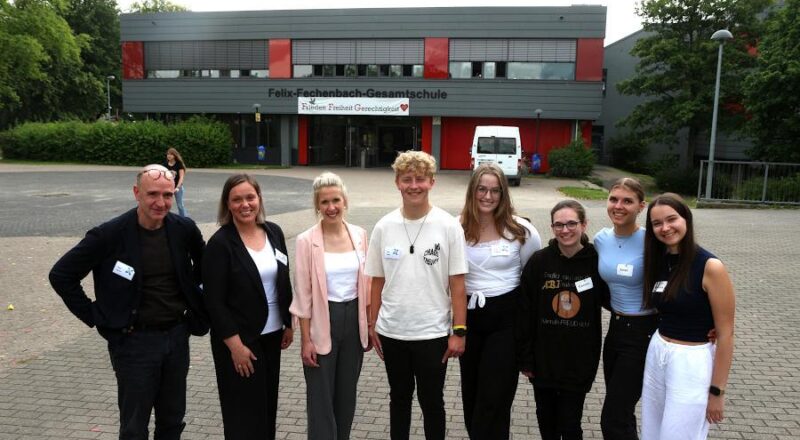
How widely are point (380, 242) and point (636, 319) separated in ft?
4.84

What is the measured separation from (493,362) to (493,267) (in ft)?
1.78

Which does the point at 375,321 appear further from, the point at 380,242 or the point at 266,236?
the point at 266,236

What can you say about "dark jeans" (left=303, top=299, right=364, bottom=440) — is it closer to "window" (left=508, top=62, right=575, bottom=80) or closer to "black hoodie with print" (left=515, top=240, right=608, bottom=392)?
"black hoodie with print" (left=515, top=240, right=608, bottom=392)

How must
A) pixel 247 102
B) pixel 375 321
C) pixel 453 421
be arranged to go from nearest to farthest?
pixel 375 321
pixel 453 421
pixel 247 102

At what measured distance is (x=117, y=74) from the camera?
191ft

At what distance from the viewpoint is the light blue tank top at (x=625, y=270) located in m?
3.27

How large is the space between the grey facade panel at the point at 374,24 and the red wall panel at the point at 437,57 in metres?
0.41

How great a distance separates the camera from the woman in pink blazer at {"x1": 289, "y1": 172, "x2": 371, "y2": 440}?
3457mm

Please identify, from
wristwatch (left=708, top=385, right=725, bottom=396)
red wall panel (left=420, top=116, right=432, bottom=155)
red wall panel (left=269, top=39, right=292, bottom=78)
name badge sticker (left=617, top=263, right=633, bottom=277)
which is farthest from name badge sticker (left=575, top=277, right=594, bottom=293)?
red wall panel (left=269, top=39, right=292, bottom=78)

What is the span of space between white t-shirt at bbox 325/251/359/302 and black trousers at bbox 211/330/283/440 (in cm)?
45

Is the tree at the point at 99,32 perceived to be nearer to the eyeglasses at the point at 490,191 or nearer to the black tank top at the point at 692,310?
the eyeglasses at the point at 490,191

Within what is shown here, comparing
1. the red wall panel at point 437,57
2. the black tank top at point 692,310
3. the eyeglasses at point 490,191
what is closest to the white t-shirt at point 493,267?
the eyeglasses at point 490,191

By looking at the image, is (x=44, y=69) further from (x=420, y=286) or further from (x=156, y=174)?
(x=420, y=286)

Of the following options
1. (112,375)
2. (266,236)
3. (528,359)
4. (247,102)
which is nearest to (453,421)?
(528,359)
